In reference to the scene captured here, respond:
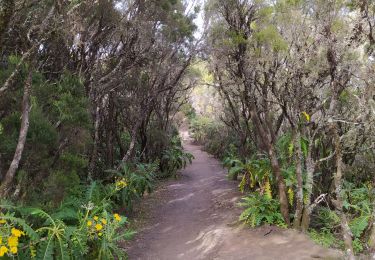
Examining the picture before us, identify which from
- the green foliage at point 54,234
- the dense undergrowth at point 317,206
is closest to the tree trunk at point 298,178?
the dense undergrowth at point 317,206

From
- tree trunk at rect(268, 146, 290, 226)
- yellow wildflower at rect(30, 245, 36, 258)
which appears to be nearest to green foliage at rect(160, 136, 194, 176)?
tree trunk at rect(268, 146, 290, 226)

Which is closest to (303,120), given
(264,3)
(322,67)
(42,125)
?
(322,67)

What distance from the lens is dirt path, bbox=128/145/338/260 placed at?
6703 mm

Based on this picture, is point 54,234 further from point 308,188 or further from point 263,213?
point 308,188

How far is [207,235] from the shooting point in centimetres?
798

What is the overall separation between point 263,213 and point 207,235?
4.30 feet

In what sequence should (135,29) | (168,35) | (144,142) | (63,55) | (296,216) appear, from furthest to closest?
(144,142) < (168,35) < (135,29) < (63,55) < (296,216)

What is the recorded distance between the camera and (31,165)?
5520mm

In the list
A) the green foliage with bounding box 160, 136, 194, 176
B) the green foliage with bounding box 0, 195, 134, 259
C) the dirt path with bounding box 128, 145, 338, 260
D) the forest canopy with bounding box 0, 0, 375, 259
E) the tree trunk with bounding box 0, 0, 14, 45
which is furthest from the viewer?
the green foliage with bounding box 160, 136, 194, 176

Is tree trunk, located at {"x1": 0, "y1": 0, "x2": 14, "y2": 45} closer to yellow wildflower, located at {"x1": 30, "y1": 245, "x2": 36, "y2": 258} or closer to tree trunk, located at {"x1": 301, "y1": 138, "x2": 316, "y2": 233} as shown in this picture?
yellow wildflower, located at {"x1": 30, "y1": 245, "x2": 36, "y2": 258}

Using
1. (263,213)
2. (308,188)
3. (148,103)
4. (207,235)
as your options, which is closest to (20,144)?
(207,235)

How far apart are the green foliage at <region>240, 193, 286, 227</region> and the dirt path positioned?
195 mm

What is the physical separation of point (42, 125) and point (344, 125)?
7979 millimetres

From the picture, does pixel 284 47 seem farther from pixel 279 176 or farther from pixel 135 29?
pixel 135 29
